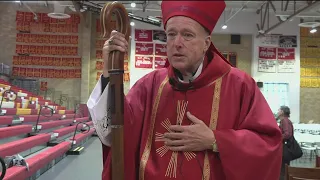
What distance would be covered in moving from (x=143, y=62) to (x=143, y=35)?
1.35 metres

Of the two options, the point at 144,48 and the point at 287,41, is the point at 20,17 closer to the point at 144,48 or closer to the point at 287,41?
the point at 144,48

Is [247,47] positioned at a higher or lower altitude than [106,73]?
higher

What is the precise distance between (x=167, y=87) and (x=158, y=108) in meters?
0.10

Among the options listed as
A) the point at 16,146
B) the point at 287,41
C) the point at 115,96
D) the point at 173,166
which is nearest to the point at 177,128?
the point at 173,166

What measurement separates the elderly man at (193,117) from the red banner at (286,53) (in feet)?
54.4

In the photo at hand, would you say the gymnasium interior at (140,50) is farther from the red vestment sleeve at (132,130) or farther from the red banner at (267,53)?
the red vestment sleeve at (132,130)

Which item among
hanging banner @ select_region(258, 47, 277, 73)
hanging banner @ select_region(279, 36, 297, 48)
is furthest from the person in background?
hanging banner @ select_region(279, 36, 297, 48)

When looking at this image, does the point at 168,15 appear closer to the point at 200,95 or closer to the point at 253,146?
the point at 200,95

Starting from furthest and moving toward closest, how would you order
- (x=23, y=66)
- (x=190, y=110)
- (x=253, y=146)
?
1. (x=23, y=66)
2. (x=190, y=110)
3. (x=253, y=146)

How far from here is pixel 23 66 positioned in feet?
52.0

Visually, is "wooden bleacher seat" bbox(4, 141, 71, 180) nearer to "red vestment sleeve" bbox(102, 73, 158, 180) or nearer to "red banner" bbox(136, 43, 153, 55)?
"red vestment sleeve" bbox(102, 73, 158, 180)

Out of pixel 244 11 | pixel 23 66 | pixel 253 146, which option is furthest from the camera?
pixel 244 11

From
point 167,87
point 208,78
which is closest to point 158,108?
point 167,87

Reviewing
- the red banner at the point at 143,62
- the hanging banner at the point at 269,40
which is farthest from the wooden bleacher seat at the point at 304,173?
the hanging banner at the point at 269,40
